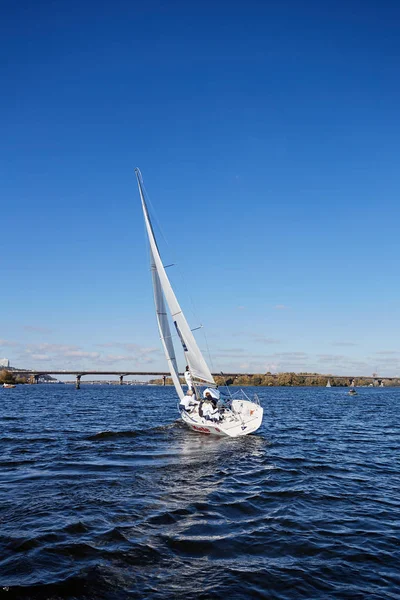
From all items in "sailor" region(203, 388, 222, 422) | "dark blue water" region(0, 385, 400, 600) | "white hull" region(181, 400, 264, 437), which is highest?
"sailor" region(203, 388, 222, 422)

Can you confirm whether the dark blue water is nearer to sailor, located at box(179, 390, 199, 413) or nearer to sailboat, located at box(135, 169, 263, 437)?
sailboat, located at box(135, 169, 263, 437)

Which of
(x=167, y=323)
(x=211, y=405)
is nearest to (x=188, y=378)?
(x=211, y=405)

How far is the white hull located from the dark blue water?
2.11 meters

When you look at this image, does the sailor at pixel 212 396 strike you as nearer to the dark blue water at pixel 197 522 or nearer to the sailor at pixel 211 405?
the sailor at pixel 211 405

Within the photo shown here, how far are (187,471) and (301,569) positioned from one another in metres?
9.07

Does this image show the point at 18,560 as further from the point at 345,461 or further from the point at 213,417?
the point at 213,417

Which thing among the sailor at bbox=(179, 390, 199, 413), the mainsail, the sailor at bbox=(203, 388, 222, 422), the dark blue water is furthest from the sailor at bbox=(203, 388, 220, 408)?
the dark blue water

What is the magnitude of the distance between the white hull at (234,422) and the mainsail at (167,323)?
240cm

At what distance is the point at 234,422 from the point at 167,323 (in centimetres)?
847

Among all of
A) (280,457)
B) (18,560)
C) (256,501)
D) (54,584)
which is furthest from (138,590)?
(280,457)

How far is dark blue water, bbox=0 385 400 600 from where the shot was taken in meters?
8.34

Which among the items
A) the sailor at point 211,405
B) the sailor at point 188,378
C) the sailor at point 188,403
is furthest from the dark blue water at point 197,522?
the sailor at point 188,378

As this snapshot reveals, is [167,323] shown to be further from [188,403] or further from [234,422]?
[234,422]

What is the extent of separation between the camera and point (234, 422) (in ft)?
87.4
